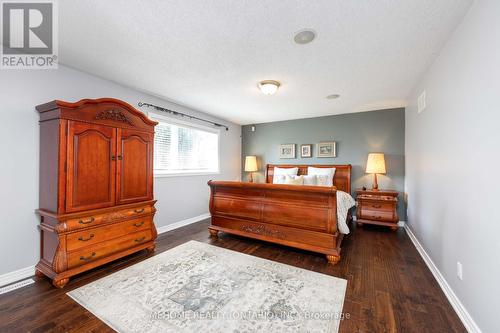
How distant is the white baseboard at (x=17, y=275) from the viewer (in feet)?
7.06

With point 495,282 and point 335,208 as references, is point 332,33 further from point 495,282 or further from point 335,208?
point 495,282

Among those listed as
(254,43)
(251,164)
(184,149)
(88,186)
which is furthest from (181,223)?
(254,43)

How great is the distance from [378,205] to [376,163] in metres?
0.82

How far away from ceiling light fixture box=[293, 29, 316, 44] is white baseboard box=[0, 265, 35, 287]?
3726 mm

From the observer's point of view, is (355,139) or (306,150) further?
(306,150)

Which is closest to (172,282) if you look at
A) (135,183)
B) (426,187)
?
(135,183)

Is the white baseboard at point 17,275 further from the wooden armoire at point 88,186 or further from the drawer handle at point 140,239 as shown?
the drawer handle at point 140,239

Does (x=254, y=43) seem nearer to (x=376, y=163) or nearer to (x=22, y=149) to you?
(x=22, y=149)

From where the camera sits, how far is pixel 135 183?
284cm

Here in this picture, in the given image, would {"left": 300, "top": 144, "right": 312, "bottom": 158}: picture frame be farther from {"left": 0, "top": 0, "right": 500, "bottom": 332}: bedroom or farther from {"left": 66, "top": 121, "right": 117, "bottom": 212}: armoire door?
{"left": 66, "top": 121, "right": 117, "bottom": 212}: armoire door

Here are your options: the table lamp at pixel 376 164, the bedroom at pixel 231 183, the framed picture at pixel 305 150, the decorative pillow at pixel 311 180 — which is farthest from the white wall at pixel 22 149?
the table lamp at pixel 376 164

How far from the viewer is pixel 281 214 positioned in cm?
304

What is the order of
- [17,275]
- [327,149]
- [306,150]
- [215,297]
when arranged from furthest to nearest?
[306,150]
[327,149]
[17,275]
[215,297]

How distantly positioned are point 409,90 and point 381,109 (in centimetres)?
113
